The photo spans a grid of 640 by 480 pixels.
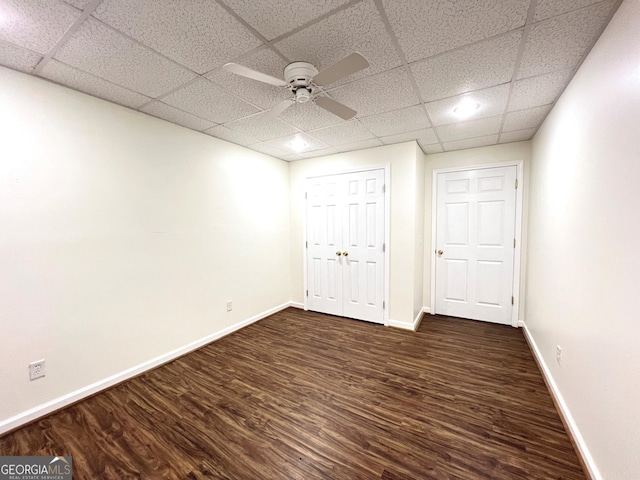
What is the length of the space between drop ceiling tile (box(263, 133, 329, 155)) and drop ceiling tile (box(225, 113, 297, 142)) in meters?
0.11

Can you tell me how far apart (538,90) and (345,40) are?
5.37 ft

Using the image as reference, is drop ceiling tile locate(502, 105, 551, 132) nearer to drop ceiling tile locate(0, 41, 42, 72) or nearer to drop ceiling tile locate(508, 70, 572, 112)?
drop ceiling tile locate(508, 70, 572, 112)

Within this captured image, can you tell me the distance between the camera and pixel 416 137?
3.04m

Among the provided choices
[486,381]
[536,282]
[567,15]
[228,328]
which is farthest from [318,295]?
[567,15]

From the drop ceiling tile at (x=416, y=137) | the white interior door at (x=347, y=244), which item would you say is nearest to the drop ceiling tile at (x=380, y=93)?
the drop ceiling tile at (x=416, y=137)

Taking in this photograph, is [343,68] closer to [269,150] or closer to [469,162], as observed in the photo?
[269,150]

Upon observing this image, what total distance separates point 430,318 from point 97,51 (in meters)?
4.33

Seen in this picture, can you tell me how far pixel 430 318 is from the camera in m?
3.69

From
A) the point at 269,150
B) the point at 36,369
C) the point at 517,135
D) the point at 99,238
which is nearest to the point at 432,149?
the point at 517,135

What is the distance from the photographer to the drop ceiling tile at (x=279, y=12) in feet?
3.95

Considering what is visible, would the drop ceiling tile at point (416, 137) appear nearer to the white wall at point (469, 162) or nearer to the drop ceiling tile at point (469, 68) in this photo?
the white wall at point (469, 162)

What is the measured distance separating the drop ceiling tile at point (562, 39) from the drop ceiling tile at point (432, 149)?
1.63 meters

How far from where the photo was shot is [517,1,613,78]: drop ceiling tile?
1.26 m

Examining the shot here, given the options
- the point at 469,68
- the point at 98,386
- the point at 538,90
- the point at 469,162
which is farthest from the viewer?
the point at 469,162
